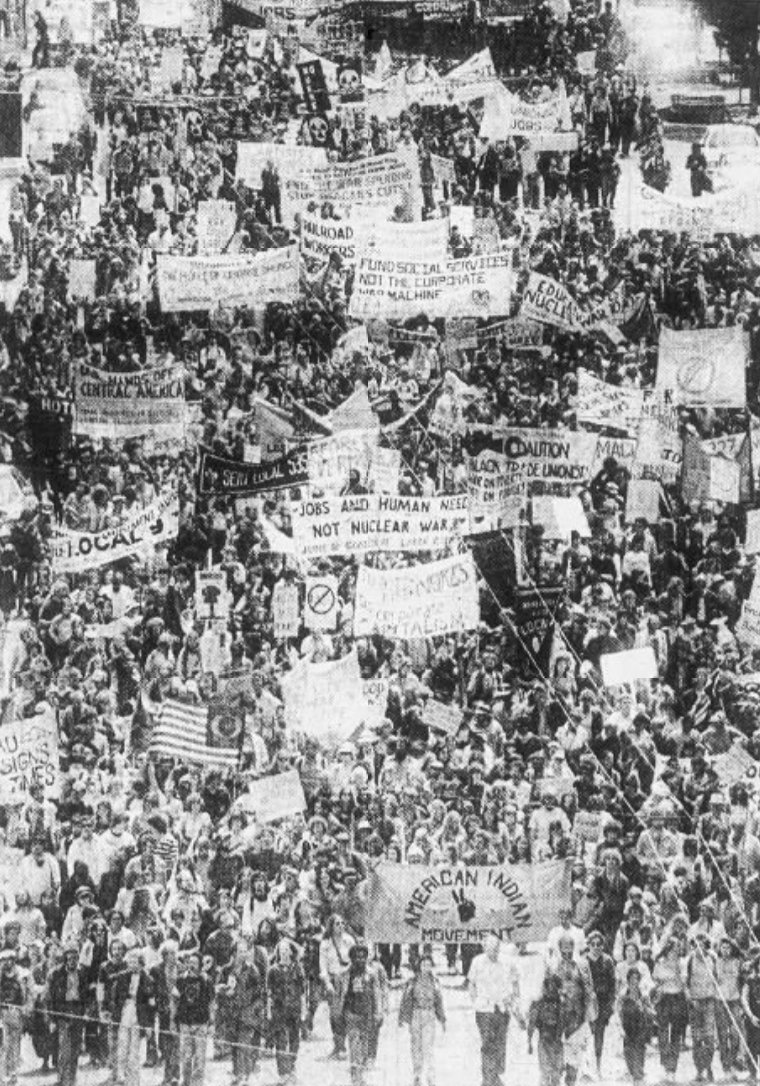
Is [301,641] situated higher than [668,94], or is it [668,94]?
[668,94]

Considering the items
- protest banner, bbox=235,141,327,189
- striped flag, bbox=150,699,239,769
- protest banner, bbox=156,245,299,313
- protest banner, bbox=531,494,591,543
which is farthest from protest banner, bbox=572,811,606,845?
protest banner, bbox=235,141,327,189

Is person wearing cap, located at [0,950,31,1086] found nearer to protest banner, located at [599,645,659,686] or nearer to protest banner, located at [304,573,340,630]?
protest banner, located at [304,573,340,630]

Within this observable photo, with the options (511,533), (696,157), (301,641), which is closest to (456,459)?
(511,533)

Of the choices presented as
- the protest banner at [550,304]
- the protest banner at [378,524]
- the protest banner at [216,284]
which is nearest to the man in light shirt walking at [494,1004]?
the protest banner at [378,524]

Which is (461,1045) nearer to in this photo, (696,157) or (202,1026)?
(202,1026)

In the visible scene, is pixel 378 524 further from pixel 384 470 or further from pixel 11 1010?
pixel 11 1010

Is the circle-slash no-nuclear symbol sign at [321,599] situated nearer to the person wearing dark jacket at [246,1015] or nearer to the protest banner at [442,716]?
the protest banner at [442,716]

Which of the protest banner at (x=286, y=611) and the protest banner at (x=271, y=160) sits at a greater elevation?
the protest banner at (x=271, y=160)
